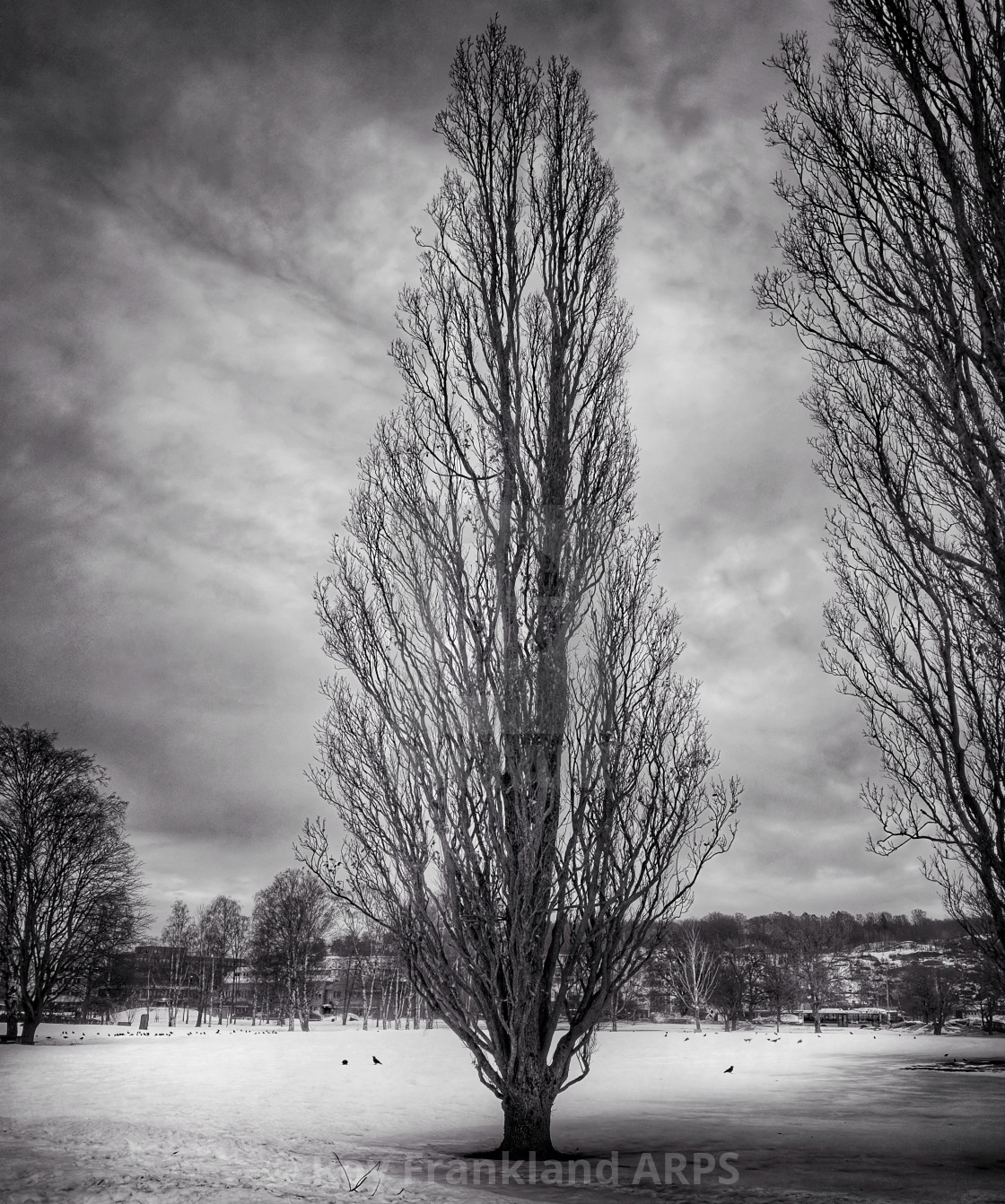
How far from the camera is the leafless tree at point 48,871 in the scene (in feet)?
74.2

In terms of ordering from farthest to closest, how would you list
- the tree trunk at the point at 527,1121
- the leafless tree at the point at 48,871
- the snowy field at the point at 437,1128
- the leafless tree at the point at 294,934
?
the leafless tree at the point at 294,934 → the leafless tree at the point at 48,871 → the tree trunk at the point at 527,1121 → the snowy field at the point at 437,1128

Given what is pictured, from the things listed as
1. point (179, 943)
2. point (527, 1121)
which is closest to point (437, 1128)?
point (527, 1121)

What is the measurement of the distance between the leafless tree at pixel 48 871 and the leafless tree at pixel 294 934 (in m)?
16.4

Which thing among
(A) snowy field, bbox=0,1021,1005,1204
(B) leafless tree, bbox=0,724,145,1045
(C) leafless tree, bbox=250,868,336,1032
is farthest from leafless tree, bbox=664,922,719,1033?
(B) leafless tree, bbox=0,724,145,1045

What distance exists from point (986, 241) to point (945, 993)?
54.1 m

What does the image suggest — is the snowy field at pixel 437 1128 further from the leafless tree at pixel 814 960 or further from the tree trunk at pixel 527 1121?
the leafless tree at pixel 814 960

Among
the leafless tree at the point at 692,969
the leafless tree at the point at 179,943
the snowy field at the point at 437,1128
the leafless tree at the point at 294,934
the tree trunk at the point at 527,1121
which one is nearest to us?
the snowy field at the point at 437,1128

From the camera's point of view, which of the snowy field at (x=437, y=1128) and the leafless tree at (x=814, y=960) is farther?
the leafless tree at (x=814, y=960)

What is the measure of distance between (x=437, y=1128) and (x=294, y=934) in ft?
114

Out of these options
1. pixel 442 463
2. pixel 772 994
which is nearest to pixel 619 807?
pixel 442 463

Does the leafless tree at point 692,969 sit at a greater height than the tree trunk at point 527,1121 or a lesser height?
lesser

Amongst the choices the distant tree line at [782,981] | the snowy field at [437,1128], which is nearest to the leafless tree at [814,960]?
the distant tree line at [782,981]

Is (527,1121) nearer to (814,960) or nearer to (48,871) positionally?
(48,871)

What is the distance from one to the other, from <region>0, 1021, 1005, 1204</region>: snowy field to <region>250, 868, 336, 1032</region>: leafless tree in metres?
15.8
